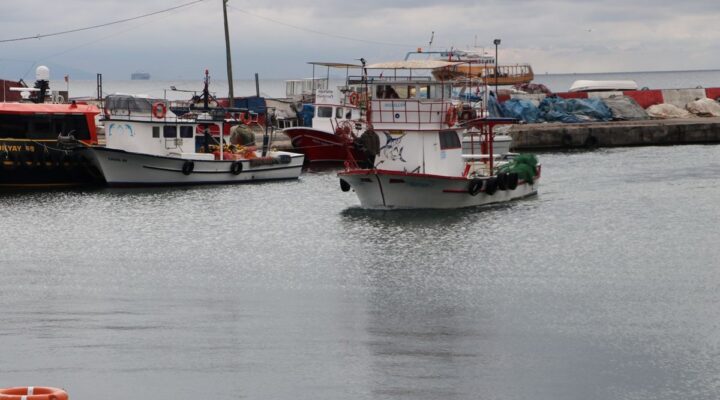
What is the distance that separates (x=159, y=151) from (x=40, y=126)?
4.01 metres

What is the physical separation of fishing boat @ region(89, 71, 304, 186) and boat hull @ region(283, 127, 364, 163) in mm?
6726

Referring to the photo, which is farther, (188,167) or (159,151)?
(159,151)

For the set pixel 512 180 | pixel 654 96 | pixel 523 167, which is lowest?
pixel 512 180

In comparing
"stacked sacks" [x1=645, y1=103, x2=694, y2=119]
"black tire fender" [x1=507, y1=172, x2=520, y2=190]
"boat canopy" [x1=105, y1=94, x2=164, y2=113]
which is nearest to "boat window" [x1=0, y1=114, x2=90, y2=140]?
"boat canopy" [x1=105, y1=94, x2=164, y2=113]

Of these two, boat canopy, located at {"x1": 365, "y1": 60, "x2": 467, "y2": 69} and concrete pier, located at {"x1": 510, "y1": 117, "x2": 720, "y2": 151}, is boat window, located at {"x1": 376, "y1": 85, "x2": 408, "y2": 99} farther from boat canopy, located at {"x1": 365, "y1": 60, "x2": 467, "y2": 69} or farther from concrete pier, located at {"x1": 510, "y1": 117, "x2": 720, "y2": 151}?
concrete pier, located at {"x1": 510, "y1": 117, "x2": 720, "y2": 151}

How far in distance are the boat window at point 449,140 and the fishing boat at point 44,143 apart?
12.8 meters

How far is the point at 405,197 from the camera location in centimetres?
3188

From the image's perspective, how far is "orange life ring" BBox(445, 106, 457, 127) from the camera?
32062 millimetres

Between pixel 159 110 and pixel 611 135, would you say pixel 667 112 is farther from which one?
pixel 159 110

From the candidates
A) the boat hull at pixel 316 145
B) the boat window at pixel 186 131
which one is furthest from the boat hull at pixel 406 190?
the boat hull at pixel 316 145

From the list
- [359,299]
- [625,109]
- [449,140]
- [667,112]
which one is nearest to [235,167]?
[449,140]

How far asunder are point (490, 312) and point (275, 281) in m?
4.88

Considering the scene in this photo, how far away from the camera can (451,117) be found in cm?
3228

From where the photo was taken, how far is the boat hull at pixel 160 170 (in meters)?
38.3
